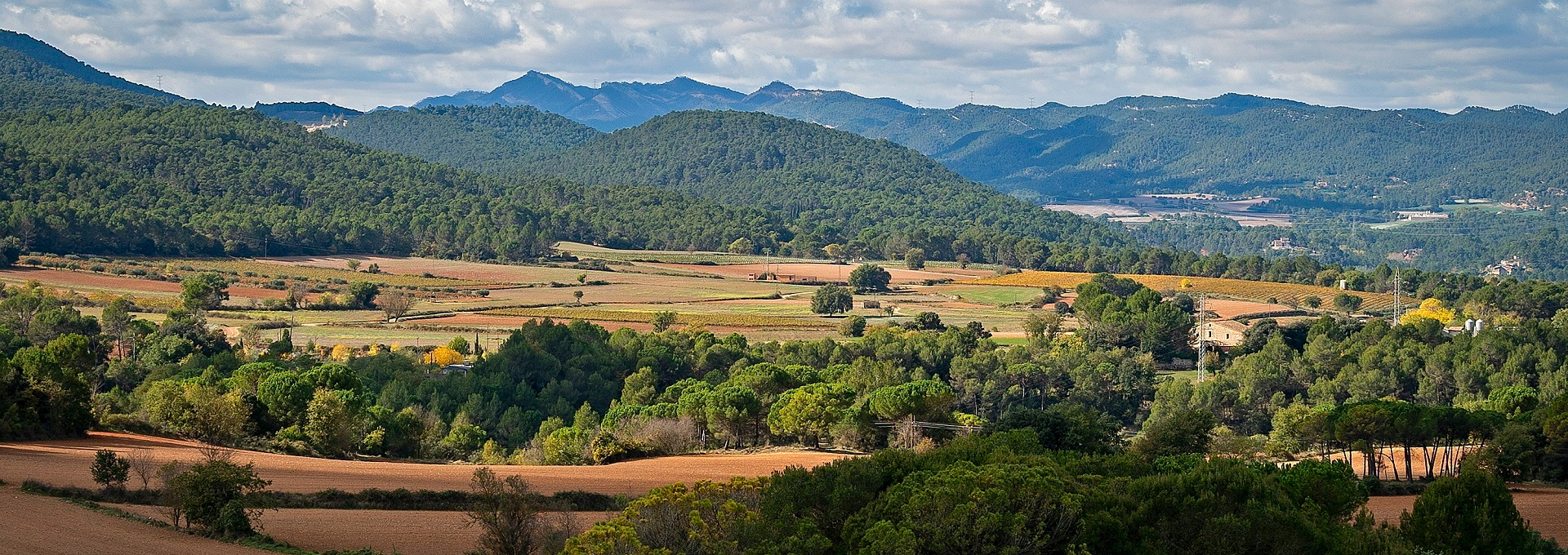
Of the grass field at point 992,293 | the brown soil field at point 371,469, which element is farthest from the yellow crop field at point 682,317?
the brown soil field at point 371,469

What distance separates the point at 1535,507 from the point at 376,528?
25364mm

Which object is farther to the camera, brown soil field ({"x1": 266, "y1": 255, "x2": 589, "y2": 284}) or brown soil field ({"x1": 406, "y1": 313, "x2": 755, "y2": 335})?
brown soil field ({"x1": 266, "y1": 255, "x2": 589, "y2": 284})

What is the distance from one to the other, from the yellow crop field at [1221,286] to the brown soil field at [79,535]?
8921 cm

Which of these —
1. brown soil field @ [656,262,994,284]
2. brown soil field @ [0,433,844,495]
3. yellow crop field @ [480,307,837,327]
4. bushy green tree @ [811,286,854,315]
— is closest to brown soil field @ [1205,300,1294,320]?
bushy green tree @ [811,286,854,315]

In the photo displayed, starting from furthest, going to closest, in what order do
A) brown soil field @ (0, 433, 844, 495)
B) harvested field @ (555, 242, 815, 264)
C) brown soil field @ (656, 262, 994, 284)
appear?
1. harvested field @ (555, 242, 815, 264)
2. brown soil field @ (656, 262, 994, 284)
3. brown soil field @ (0, 433, 844, 495)

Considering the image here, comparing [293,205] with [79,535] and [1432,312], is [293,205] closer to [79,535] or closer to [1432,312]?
[1432,312]

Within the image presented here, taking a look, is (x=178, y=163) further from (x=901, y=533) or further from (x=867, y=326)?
(x=901, y=533)

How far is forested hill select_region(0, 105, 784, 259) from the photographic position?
115 m

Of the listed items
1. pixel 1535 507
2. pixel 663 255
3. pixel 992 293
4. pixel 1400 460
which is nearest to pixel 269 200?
pixel 663 255

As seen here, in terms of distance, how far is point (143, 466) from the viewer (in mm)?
30875

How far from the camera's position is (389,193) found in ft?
549

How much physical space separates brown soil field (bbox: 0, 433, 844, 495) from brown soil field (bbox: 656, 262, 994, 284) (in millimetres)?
77402

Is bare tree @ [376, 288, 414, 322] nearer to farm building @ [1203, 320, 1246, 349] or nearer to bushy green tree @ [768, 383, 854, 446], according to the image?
bushy green tree @ [768, 383, 854, 446]

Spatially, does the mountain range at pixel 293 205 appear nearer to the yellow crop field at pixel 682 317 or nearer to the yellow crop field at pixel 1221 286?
the yellow crop field at pixel 1221 286
